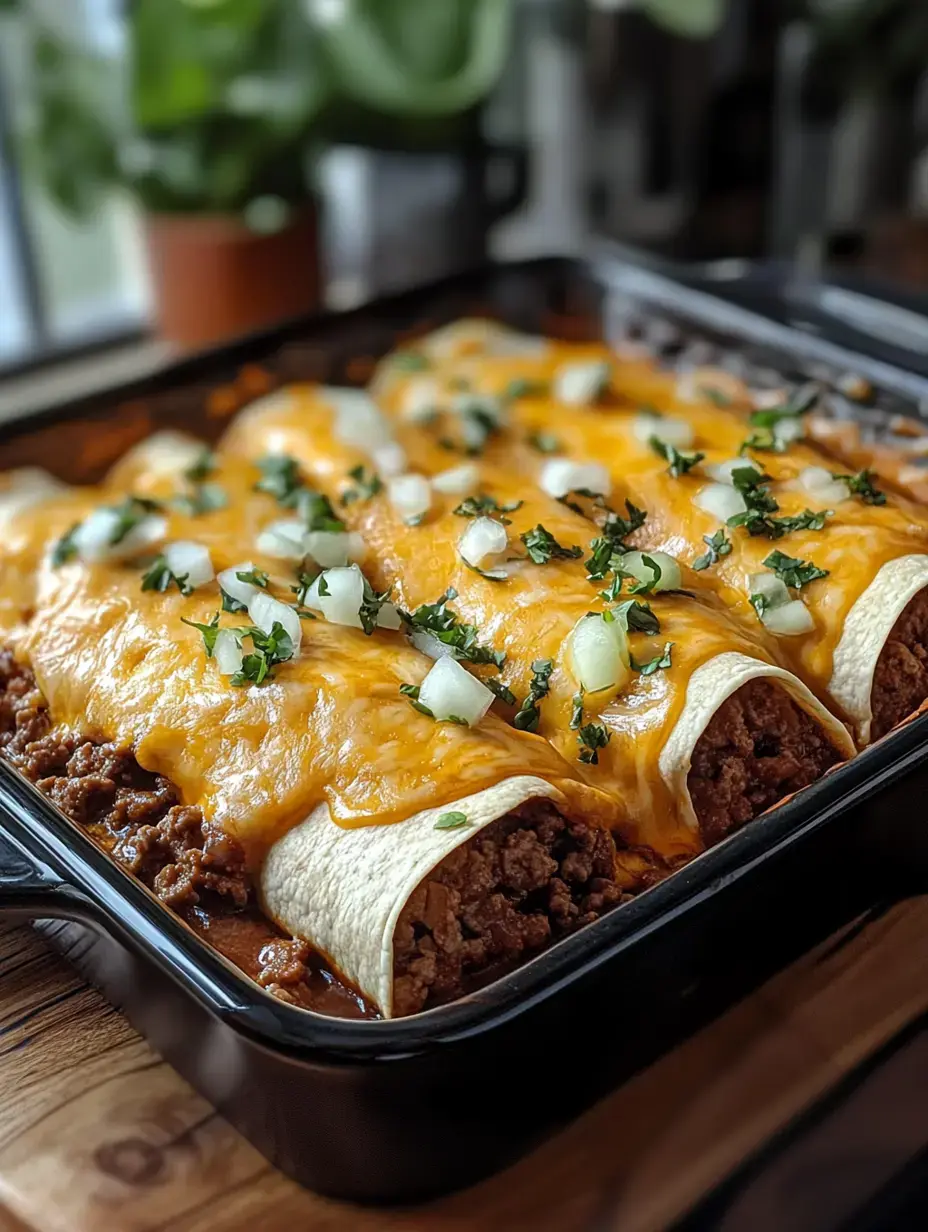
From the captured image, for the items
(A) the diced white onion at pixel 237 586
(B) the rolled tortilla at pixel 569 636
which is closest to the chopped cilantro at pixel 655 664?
(B) the rolled tortilla at pixel 569 636

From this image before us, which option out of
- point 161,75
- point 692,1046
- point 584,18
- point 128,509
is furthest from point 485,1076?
point 584,18

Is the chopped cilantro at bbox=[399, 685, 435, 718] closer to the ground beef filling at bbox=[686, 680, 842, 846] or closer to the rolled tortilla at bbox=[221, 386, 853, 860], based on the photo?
the rolled tortilla at bbox=[221, 386, 853, 860]

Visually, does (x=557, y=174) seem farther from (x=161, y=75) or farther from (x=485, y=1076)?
(x=485, y=1076)

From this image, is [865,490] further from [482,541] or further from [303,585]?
[303,585]

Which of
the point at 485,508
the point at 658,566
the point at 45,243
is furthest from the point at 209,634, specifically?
the point at 45,243

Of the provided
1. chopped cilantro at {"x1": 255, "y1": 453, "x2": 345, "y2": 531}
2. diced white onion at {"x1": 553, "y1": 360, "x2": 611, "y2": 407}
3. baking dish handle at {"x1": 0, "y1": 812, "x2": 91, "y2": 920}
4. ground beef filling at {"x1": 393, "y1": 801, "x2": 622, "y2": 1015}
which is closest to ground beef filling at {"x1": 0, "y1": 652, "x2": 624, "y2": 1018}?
ground beef filling at {"x1": 393, "y1": 801, "x2": 622, "y2": 1015}

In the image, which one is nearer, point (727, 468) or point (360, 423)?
point (727, 468)
